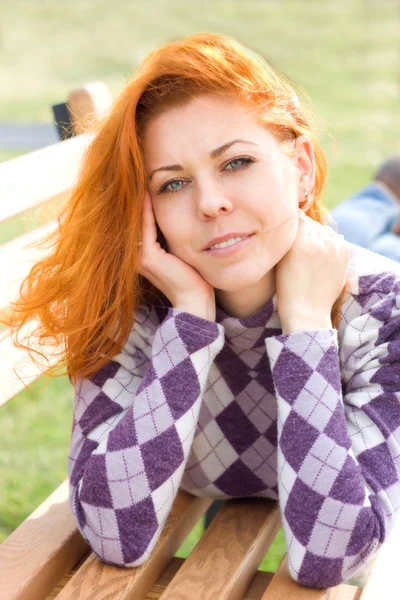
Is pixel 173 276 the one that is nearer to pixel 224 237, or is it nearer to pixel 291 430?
pixel 224 237

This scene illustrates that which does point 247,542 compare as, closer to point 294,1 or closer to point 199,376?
point 199,376

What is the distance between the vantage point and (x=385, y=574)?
7.15 feet

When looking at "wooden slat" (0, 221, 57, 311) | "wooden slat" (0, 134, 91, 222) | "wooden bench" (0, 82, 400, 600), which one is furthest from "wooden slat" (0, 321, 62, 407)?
"wooden slat" (0, 134, 91, 222)

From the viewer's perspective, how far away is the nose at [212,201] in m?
2.12

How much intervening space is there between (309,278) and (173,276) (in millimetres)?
353

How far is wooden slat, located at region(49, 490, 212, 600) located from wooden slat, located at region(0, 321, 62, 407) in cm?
62

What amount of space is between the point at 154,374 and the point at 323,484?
19.4 inches

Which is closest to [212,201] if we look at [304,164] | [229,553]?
[304,164]

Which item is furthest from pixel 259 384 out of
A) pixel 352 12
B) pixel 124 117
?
pixel 352 12

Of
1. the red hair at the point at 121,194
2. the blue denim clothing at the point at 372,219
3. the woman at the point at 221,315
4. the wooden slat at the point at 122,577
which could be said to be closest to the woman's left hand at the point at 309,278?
the woman at the point at 221,315

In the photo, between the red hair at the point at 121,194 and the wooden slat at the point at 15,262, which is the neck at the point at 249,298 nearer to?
the red hair at the point at 121,194

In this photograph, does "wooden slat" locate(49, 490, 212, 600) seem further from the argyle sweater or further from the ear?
the ear

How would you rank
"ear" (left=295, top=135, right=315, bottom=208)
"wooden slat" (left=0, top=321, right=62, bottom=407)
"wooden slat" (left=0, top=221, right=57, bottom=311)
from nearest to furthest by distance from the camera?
"ear" (left=295, top=135, right=315, bottom=208) < "wooden slat" (left=0, top=321, right=62, bottom=407) < "wooden slat" (left=0, top=221, right=57, bottom=311)

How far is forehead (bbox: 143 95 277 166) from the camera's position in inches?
84.9
